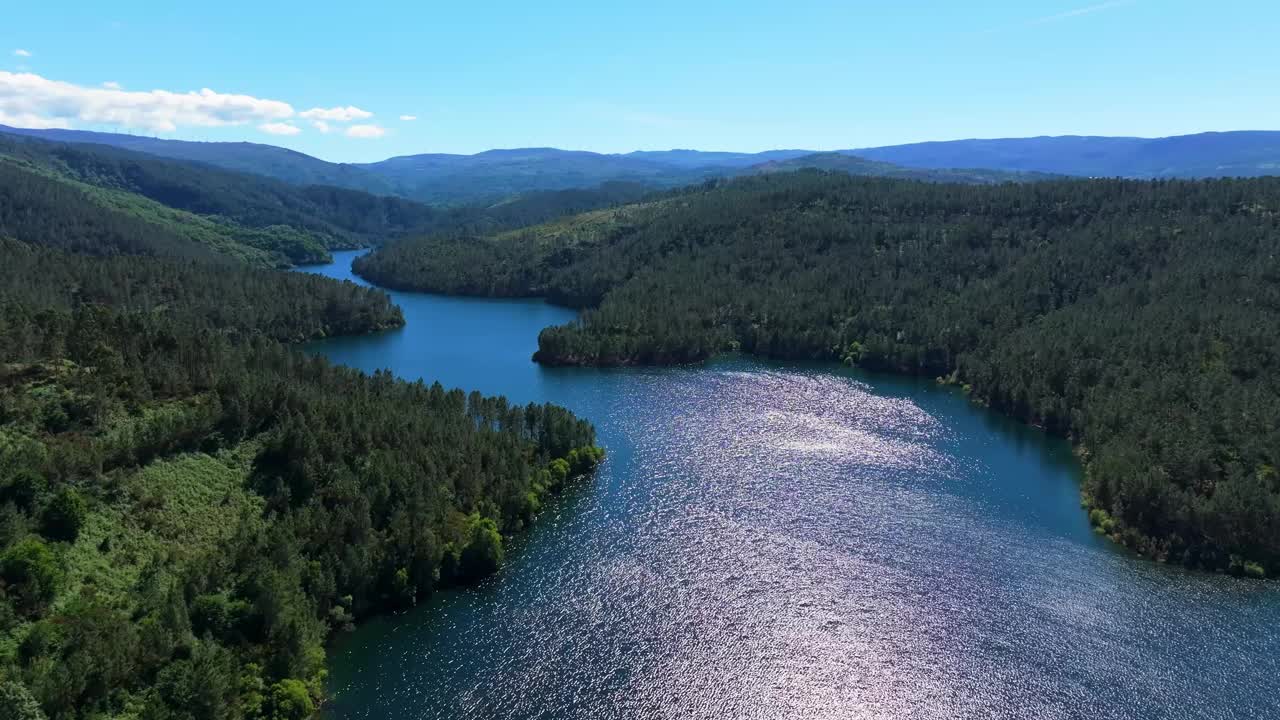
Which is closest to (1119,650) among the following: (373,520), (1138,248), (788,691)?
(788,691)

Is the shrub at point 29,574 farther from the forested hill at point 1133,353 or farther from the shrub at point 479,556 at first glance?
the forested hill at point 1133,353

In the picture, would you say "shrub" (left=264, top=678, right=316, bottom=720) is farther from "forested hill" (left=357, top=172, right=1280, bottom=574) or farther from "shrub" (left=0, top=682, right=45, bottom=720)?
"forested hill" (left=357, top=172, right=1280, bottom=574)

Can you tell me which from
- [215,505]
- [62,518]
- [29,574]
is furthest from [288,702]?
[215,505]

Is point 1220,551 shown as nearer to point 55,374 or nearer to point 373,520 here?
point 373,520

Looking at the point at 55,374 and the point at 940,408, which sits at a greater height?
the point at 55,374

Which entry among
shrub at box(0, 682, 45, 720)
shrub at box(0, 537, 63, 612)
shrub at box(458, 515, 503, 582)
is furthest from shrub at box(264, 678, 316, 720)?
shrub at box(458, 515, 503, 582)

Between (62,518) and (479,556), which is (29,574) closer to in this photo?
(62,518)

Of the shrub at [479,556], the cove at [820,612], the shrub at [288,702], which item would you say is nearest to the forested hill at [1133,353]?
the cove at [820,612]
